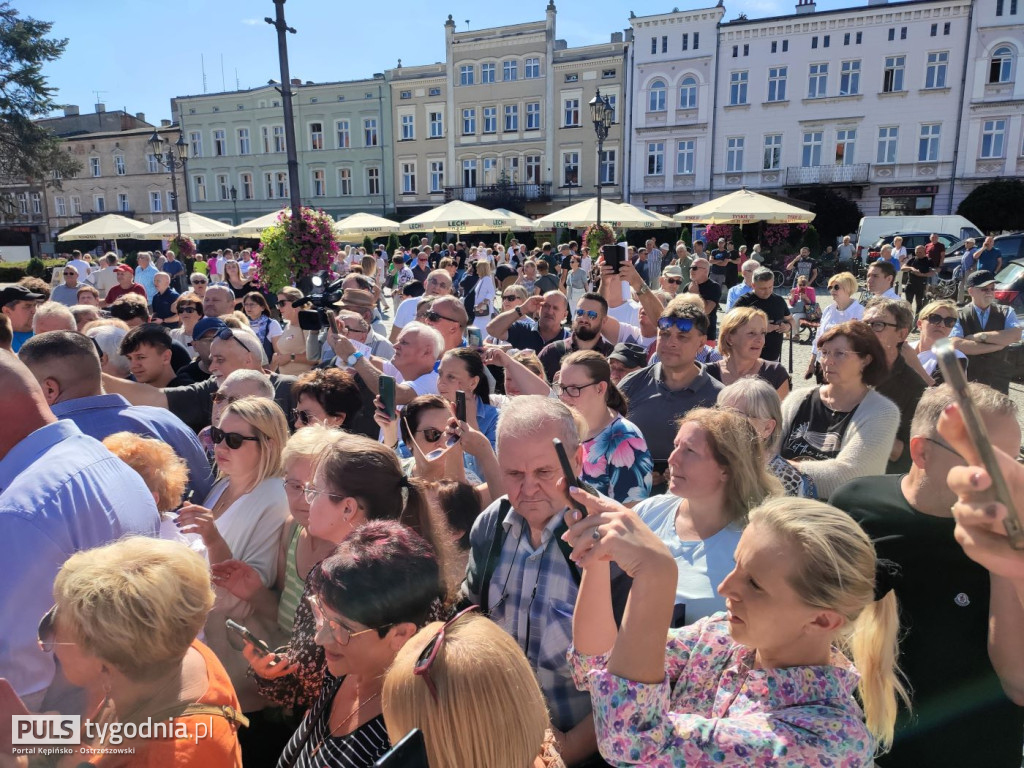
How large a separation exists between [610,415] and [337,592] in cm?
203

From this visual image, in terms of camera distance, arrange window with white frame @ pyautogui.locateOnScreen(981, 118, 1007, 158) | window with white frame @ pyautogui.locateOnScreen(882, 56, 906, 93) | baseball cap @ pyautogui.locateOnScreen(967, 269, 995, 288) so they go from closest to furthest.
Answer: baseball cap @ pyautogui.locateOnScreen(967, 269, 995, 288) → window with white frame @ pyautogui.locateOnScreen(981, 118, 1007, 158) → window with white frame @ pyautogui.locateOnScreen(882, 56, 906, 93)

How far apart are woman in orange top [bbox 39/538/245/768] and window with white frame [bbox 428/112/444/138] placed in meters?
42.3

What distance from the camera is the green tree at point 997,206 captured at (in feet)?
94.7

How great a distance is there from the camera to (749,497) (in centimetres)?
248

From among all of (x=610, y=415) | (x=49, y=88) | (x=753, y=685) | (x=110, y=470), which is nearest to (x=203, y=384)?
(x=110, y=470)

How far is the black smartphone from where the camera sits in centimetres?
100

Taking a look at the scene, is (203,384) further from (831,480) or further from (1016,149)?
(1016,149)

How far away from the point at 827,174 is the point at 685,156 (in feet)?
22.7

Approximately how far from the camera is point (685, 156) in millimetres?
35250

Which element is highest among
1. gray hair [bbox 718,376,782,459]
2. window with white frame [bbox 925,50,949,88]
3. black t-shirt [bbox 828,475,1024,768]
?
window with white frame [bbox 925,50,949,88]

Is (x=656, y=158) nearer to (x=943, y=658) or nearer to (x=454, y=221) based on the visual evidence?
(x=454, y=221)

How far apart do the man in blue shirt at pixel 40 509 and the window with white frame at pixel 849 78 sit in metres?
37.8

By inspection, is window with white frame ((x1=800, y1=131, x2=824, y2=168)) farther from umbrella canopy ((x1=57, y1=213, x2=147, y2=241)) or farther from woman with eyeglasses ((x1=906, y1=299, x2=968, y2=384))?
woman with eyeglasses ((x1=906, y1=299, x2=968, y2=384))

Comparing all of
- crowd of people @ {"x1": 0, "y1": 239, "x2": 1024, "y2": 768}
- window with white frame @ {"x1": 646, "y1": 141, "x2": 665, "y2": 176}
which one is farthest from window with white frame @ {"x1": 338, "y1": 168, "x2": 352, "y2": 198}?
crowd of people @ {"x1": 0, "y1": 239, "x2": 1024, "y2": 768}
